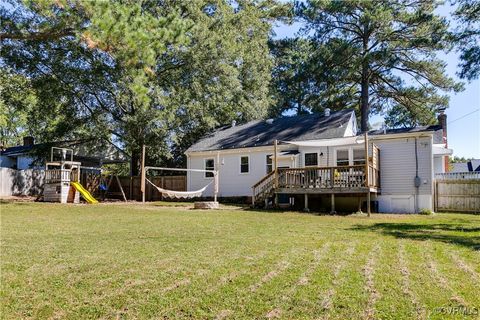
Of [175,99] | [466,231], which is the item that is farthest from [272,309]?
[175,99]

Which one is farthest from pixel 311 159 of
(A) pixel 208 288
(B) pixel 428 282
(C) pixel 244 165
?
(A) pixel 208 288

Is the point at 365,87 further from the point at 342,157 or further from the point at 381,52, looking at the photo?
the point at 342,157

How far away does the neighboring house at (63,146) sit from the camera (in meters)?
25.0

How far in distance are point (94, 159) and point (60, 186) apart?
40.0ft

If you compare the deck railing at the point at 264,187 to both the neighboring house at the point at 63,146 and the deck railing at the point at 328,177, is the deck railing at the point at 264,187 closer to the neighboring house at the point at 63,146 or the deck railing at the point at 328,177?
the deck railing at the point at 328,177

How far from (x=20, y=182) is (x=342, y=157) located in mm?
19318

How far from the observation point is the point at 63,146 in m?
26.1

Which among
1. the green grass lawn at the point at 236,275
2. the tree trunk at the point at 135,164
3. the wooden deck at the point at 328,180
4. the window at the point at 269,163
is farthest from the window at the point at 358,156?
the tree trunk at the point at 135,164

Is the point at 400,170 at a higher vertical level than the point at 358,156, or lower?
lower

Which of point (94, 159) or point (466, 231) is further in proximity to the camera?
point (94, 159)

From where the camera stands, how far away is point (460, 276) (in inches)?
189

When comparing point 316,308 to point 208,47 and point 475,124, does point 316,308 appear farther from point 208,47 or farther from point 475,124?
point 475,124

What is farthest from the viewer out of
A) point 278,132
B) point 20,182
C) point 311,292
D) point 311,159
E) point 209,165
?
point 20,182

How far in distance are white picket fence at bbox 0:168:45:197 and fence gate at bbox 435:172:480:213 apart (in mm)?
22596
